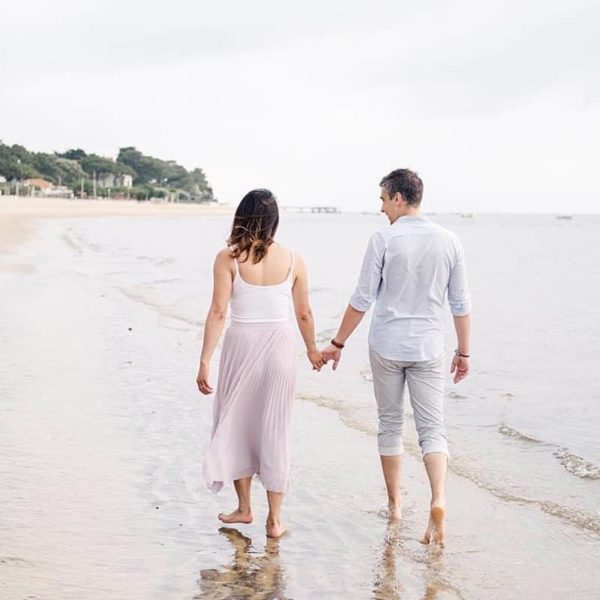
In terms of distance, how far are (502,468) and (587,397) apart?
2.92 m

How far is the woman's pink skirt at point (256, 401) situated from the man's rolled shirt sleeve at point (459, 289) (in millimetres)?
865

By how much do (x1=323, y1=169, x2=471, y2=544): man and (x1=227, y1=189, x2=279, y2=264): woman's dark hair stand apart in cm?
54

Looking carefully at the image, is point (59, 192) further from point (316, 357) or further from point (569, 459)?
point (316, 357)

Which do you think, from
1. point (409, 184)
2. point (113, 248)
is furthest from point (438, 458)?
point (113, 248)

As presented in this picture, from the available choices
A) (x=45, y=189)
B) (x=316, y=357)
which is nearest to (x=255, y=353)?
(x=316, y=357)

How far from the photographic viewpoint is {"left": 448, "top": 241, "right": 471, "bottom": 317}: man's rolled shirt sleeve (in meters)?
4.54

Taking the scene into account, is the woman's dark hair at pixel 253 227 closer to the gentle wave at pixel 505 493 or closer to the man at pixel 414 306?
the man at pixel 414 306

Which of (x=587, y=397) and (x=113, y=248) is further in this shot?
(x=113, y=248)

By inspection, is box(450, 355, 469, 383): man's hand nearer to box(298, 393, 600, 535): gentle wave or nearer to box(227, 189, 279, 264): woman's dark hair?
box(298, 393, 600, 535): gentle wave

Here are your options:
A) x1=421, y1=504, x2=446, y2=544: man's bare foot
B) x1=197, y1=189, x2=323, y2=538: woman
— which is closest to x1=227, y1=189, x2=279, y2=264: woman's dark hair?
x1=197, y1=189, x2=323, y2=538: woman

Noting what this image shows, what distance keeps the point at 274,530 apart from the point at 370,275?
1.35 m

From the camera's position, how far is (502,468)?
6.13 metres

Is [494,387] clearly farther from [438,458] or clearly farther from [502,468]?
[438,458]

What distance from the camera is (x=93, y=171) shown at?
536 ft
